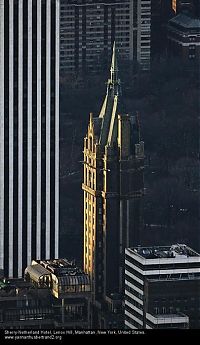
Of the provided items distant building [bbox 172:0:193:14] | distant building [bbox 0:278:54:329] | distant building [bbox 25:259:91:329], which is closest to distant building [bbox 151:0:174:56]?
distant building [bbox 172:0:193:14]

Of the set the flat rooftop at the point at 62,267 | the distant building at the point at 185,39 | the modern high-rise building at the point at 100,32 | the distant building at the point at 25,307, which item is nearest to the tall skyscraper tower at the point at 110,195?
the flat rooftop at the point at 62,267

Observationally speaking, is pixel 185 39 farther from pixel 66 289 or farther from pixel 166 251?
pixel 66 289

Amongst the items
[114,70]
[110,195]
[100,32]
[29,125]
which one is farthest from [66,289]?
[100,32]

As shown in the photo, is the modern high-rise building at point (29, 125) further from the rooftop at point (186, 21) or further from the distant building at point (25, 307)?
the distant building at point (25, 307)

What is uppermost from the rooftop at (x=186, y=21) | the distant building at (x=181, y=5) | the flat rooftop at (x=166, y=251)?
the distant building at (x=181, y=5)

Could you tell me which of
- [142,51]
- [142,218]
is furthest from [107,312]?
[142,51]

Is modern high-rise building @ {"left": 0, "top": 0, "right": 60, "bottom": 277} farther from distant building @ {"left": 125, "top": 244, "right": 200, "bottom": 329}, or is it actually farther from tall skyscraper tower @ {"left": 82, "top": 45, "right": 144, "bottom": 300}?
distant building @ {"left": 125, "top": 244, "right": 200, "bottom": 329}
